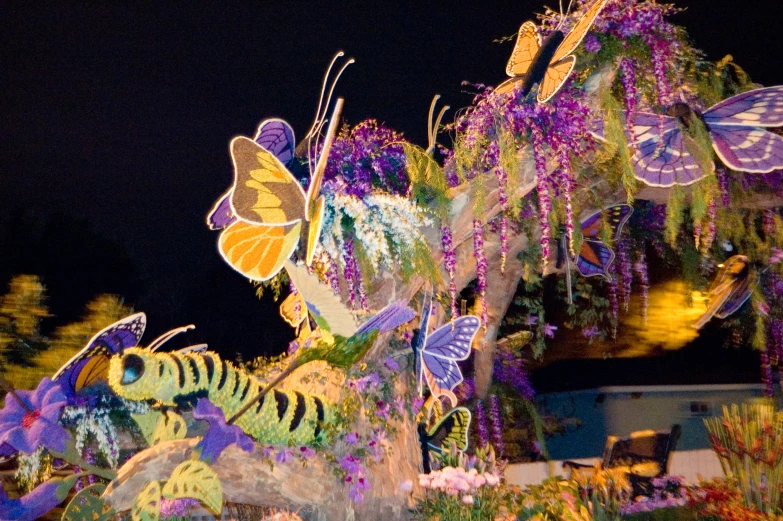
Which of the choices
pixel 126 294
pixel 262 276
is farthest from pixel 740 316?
pixel 126 294

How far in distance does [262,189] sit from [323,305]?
90 cm

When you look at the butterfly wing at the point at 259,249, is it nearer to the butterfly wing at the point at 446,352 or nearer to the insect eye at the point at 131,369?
the insect eye at the point at 131,369

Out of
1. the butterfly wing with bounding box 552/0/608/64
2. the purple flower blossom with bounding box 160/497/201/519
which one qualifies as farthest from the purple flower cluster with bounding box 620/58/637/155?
the purple flower blossom with bounding box 160/497/201/519

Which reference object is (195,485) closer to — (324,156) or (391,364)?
(391,364)

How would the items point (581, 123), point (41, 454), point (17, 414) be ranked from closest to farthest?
point (17, 414) → point (41, 454) → point (581, 123)

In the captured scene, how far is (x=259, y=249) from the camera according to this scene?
189 inches

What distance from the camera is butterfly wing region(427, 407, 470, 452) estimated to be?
19.2 feet

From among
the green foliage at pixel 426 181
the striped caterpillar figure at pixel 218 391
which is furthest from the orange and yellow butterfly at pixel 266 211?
the green foliage at pixel 426 181

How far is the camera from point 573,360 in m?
15.6

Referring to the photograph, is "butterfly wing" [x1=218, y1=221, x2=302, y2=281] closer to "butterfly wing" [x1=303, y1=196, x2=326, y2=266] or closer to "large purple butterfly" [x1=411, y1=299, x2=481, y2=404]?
"butterfly wing" [x1=303, y1=196, x2=326, y2=266]

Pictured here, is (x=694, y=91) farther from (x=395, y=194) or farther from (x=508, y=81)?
(x=395, y=194)

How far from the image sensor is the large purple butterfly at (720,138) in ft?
18.2

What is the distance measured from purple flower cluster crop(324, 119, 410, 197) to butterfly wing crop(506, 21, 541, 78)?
1204 millimetres

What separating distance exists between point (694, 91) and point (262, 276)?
4011mm
